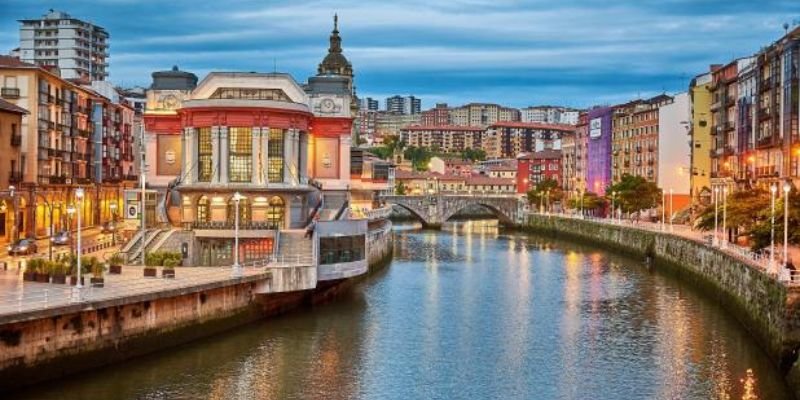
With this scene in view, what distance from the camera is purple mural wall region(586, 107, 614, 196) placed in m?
177

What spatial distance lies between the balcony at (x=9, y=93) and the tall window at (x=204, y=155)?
79.8 feet

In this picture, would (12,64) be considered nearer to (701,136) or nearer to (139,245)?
(139,245)

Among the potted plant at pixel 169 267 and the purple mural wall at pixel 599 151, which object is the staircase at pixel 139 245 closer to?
the potted plant at pixel 169 267

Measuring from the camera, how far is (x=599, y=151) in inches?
7156

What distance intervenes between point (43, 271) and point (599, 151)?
14087 centimetres

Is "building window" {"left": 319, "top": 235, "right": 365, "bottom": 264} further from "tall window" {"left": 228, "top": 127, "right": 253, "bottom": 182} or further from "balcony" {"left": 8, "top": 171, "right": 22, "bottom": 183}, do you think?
"balcony" {"left": 8, "top": 171, "right": 22, "bottom": 183}

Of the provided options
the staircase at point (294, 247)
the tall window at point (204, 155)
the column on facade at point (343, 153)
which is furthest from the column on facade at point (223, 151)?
the column on facade at point (343, 153)

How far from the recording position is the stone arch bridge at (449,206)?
175375 mm

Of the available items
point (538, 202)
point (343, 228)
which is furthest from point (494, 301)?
point (538, 202)

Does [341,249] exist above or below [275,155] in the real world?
below

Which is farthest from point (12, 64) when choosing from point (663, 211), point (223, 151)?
point (663, 211)

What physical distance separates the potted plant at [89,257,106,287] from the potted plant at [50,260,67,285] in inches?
57.5

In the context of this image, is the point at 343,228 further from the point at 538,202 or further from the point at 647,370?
the point at 538,202

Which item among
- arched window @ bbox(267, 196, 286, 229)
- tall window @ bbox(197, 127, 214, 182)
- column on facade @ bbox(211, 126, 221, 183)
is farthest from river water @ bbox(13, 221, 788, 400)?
tall window @ bbox(197, 127, 214, 182)
